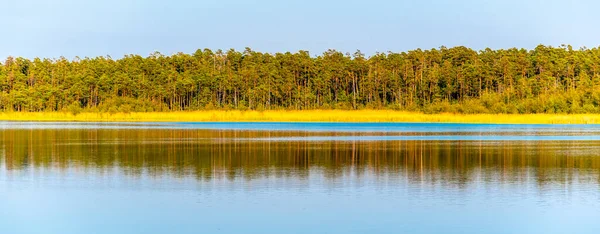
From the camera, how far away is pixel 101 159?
74.0 feet

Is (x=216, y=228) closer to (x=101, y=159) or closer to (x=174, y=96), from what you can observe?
(x=101, y=159)

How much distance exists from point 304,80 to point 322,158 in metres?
69.4

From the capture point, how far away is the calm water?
1177 cm

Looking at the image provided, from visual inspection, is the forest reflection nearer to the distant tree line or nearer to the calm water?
the calm water

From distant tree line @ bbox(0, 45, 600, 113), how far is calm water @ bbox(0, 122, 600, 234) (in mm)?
51117

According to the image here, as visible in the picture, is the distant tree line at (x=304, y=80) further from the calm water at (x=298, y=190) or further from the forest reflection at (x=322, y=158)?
the calm water at (x=298, y=190)

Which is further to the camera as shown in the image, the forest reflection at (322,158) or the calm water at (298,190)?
the forest reflection at (322,158)

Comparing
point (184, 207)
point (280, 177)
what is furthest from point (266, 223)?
point (280, 177)

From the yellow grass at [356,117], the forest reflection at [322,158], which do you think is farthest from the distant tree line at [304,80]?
the forest reflection at [322,158]

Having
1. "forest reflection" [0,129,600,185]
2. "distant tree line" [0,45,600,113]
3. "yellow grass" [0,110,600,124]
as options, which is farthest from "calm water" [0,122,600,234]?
"distant tree line" [0,45,600,113]

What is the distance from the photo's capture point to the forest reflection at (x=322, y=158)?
18.5 metres

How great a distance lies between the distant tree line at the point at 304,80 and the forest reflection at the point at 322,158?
148 ft

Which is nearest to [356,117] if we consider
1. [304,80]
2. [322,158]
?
[304,80]

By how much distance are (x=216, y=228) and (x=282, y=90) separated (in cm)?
7340
